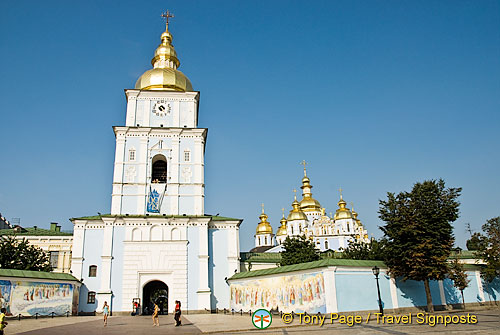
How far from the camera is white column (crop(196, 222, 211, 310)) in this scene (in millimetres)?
28766

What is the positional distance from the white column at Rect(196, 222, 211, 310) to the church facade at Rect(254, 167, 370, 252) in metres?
41.2

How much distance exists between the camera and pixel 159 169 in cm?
3456

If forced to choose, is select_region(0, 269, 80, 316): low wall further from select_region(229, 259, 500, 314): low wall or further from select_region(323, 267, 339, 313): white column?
select_region(323, 267, 339, 313): white column

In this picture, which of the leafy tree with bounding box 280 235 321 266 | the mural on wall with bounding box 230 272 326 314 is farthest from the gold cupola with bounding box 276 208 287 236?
the mural on wall with bounding box 230 272 326 314

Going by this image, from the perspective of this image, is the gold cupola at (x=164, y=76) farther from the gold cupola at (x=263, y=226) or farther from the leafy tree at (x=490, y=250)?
the gold cupola at (x=263, y=226)

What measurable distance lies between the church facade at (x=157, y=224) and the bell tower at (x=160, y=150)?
8cm

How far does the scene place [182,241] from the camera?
30062 mm

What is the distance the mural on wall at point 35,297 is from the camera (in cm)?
2295

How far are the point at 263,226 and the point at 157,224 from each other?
5646 cm

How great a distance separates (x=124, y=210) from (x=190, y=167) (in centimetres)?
620

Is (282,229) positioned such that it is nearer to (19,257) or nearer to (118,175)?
(118,175)

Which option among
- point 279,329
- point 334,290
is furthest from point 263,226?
point 279,329

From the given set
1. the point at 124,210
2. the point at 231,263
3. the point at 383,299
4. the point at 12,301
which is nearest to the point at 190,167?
the point at 124,210

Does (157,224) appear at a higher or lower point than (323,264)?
higher
